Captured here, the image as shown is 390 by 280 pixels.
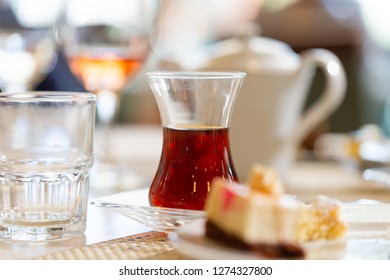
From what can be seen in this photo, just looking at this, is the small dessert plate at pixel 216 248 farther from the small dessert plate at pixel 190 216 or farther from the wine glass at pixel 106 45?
the wine glass at pixel 106 45

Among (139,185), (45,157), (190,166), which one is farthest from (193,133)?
(139,185)

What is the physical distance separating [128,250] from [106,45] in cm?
73

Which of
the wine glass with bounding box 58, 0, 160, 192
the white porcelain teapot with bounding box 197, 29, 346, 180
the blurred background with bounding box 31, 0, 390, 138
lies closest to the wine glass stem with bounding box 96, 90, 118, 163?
the wine glass with bounding box 58, 0, 160, 192

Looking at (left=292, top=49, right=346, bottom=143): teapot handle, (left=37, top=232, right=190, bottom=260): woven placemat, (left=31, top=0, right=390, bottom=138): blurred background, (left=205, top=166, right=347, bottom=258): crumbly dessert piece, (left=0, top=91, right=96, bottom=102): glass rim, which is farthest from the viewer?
(left=31, top=0, right=390, bottom=138): blurred background

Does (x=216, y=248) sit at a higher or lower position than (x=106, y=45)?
lower

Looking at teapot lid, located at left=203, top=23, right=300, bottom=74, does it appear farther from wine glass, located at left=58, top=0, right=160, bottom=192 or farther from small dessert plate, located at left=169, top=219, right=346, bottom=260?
small dessert plate, located at left=169, top=219, right=346, bottom=260

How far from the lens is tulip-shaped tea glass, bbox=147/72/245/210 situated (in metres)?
0.65

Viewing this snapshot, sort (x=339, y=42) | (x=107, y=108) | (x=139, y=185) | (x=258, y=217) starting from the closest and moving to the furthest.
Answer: (x=258, y=217)
(x=139, y=185)
(x=107, y=108)
(x=339, y=42)

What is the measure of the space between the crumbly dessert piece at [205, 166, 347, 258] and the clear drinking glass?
0.72 feet

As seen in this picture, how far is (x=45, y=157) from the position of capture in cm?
71

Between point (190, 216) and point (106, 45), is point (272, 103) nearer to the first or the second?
point (106, 45)

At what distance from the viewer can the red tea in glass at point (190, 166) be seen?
0.66 m

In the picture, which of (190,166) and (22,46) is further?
(22,46)
